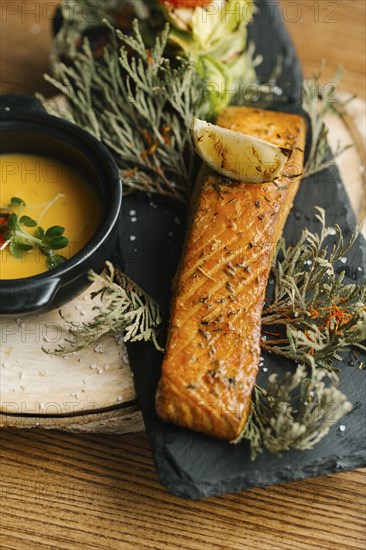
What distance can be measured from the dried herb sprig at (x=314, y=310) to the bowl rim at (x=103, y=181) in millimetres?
528

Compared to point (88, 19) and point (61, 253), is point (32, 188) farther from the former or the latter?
point (88, 19)

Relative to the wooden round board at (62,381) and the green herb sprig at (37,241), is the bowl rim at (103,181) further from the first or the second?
the wooden round board at (62,381)

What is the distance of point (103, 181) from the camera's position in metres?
2.30

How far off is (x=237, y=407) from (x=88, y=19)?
190 centimetres

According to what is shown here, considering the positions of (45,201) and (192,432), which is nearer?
(192,432)

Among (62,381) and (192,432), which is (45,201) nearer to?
(62,381)

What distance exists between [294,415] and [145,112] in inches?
45.4

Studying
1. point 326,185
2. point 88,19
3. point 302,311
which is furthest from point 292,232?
point 88,19

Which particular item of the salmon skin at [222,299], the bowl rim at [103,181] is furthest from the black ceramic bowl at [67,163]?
the salmon skin at [222,299]

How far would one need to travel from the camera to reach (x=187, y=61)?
2518 mm

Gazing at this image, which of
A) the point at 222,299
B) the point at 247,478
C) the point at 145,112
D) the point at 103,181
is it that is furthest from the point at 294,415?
the point at 145,112

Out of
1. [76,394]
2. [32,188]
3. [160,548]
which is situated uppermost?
[32,188]

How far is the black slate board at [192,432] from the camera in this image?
1.98 metres

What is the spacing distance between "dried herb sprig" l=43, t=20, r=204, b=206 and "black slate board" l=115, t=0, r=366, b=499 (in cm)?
12
